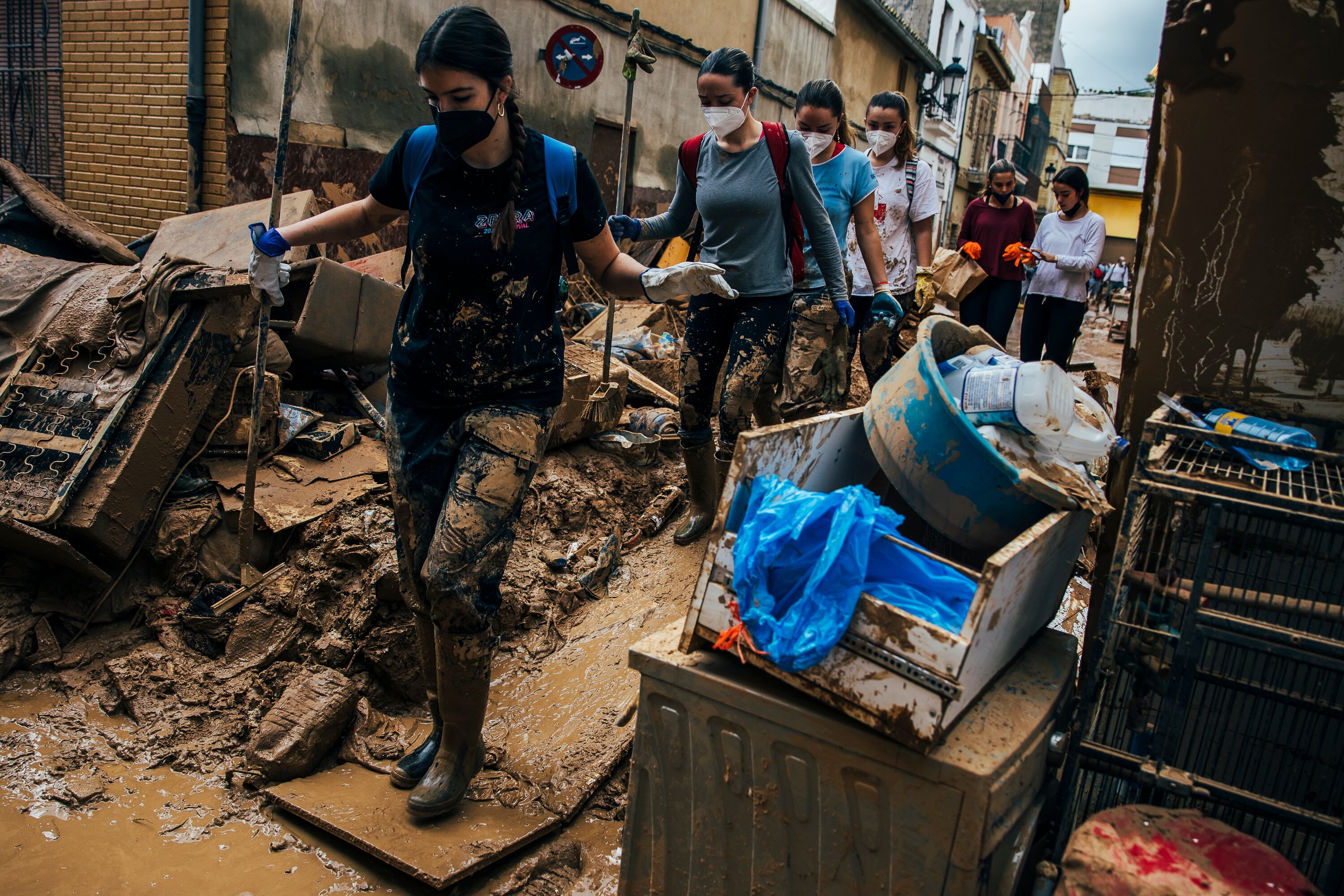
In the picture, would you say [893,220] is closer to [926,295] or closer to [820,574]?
[926,295]

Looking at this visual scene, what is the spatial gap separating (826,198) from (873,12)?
582 inches

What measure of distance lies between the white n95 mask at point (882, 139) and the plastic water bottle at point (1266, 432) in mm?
2919

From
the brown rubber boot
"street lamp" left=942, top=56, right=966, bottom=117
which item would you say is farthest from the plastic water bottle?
"street lamp" left=942, top=56, right=966, bottom=117

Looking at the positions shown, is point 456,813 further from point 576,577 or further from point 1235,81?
point 1235,81

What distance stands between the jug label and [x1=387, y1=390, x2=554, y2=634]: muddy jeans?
111cm

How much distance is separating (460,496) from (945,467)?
1209 millimetres

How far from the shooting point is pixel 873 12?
1642cm

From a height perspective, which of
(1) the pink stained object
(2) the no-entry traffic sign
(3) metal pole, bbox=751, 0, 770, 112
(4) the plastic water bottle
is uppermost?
(3) metal pole, bbox=751, 0, 770, 112

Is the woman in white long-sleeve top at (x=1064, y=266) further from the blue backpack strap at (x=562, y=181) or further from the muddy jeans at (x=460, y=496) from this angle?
the muddy jeans at (x=460, y=496)

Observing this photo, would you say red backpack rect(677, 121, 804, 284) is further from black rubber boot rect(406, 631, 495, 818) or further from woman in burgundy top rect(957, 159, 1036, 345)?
woman in burgundy top rect(957, 159, 1036, 345)

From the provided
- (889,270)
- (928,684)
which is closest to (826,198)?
(889,270)

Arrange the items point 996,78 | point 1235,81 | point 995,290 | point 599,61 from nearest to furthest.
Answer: point 1235,81
point 599,61
point 995,290
point 996,78

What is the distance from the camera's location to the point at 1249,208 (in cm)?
231

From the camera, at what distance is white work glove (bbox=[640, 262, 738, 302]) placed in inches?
95.0
